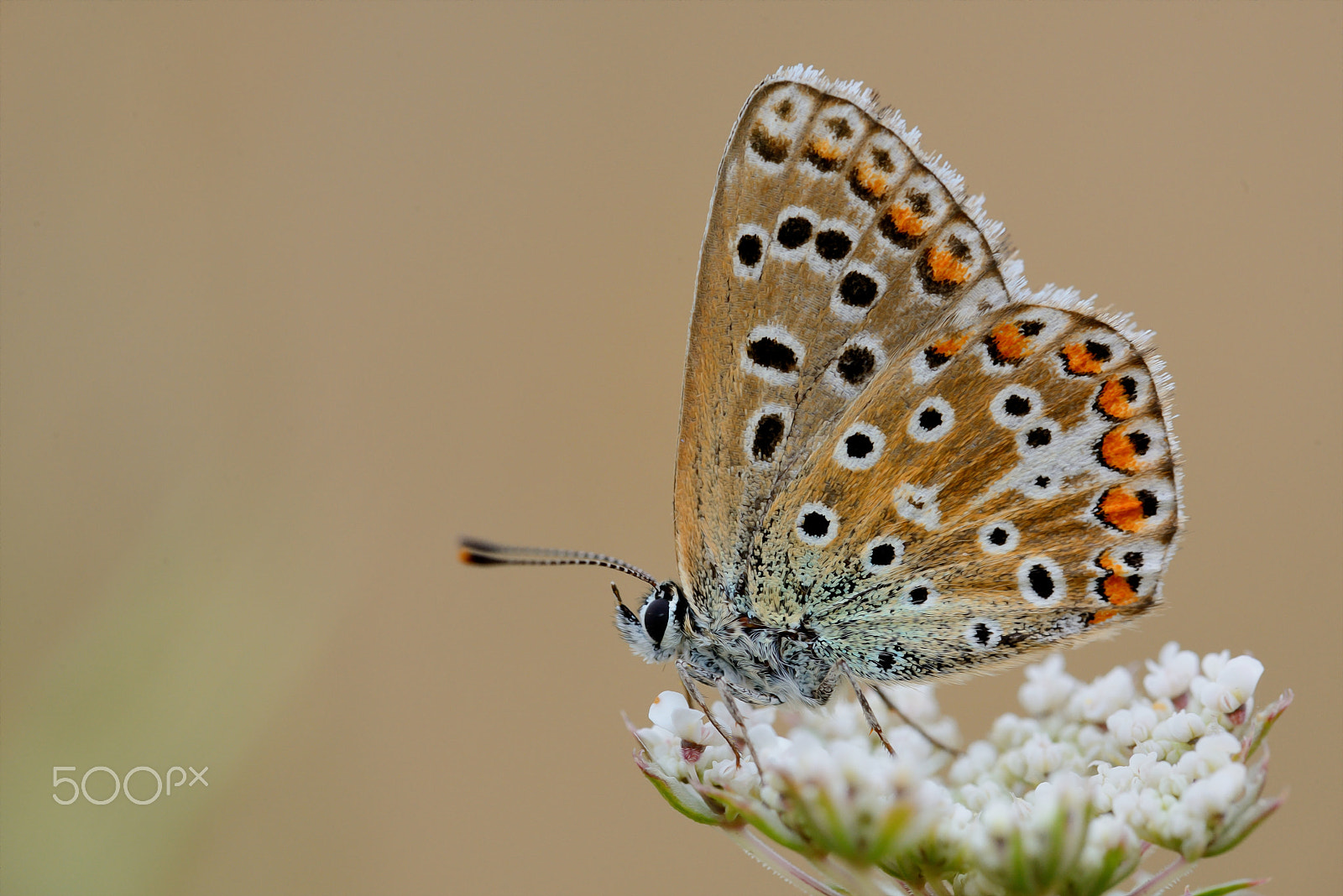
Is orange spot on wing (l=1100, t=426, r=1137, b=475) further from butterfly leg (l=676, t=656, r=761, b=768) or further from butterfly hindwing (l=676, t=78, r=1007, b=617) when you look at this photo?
butterfly leg (l=676, t=656, r=761, b=768)

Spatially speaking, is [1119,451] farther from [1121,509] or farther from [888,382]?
[888,382]

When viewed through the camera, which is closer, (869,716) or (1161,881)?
(1161,881)

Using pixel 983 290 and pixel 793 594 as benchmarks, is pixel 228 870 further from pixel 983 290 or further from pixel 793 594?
pixel 983 290

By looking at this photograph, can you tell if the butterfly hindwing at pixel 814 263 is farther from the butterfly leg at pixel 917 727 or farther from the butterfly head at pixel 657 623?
the butterfly leg at pixel 917 727

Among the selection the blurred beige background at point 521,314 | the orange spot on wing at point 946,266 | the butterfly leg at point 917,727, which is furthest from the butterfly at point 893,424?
the blurred beige background at point 521,314

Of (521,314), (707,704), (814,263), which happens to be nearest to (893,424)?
(814,263)
